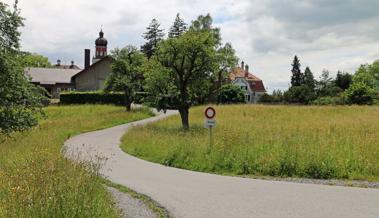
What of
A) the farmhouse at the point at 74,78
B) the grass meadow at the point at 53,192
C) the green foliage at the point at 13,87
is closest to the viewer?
the grass meadow at the point at 53,192

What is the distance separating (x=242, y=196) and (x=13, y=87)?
12.3 metres

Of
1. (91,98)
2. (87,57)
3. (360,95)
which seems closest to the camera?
(91,98)

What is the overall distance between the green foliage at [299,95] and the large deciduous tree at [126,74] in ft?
144

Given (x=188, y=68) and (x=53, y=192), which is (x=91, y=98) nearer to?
(x=188, y=68)

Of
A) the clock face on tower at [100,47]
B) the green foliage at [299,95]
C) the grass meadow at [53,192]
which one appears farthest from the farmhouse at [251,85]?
the grass meadow at [53,192]

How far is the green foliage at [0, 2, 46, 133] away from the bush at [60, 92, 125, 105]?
139 feet

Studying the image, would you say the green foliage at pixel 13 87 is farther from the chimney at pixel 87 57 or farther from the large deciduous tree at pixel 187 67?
the chimney at pixel 87 57

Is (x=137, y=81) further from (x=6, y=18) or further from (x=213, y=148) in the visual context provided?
(x=213, y=148)

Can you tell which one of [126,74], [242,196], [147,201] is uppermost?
[126,74]

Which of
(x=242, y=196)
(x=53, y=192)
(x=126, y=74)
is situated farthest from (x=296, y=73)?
(x=53, y=192)

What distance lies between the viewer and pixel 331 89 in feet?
313

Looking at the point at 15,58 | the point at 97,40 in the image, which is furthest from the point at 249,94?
the point at 15,58

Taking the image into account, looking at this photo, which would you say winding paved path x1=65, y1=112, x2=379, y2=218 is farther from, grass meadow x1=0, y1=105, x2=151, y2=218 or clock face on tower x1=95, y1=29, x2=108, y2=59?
clock face on tower x1=95, y1=29, x2=108, y2=59

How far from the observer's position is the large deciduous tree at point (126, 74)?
51.2 metres
